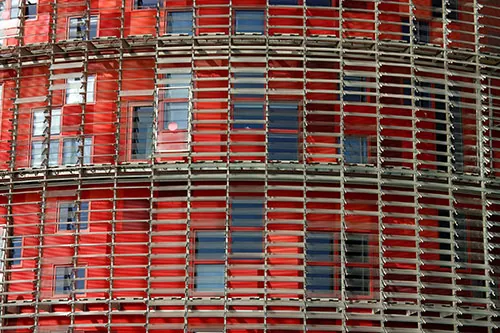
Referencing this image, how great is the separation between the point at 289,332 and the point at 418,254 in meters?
3.10

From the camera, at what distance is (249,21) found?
22.3 metres

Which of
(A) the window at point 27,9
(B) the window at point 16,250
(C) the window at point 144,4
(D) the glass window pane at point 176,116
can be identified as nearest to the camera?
(D) the glass window pane at point 176,116

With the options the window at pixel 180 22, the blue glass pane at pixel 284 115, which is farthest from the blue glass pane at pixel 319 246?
the window at pixel 180 22

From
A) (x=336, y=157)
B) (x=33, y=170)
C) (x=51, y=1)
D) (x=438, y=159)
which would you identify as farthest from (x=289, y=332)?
(x=51, y=1)

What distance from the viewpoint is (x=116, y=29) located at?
73.7 ft

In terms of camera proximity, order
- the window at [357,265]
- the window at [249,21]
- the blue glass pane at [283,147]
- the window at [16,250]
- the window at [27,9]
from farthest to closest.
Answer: the window at [27,9], the window at [249,21], the window at [16,250], the blue glass pane at [283,147], the window at [357,265]

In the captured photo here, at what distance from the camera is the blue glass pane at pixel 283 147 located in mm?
21312

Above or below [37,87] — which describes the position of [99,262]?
below

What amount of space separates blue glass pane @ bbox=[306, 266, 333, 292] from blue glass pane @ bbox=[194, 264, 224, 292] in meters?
1.78

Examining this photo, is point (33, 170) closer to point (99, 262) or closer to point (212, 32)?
point (99, 262)

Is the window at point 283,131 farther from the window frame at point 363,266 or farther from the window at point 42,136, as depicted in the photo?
the window at point 42,136

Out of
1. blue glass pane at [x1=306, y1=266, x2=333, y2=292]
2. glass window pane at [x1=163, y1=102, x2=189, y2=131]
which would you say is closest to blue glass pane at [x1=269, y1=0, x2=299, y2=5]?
glass window pane at [x1=163, y1=102, x2=189, y2=131]

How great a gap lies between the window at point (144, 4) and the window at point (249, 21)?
73.9 inches

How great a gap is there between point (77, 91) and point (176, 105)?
7.96ft
